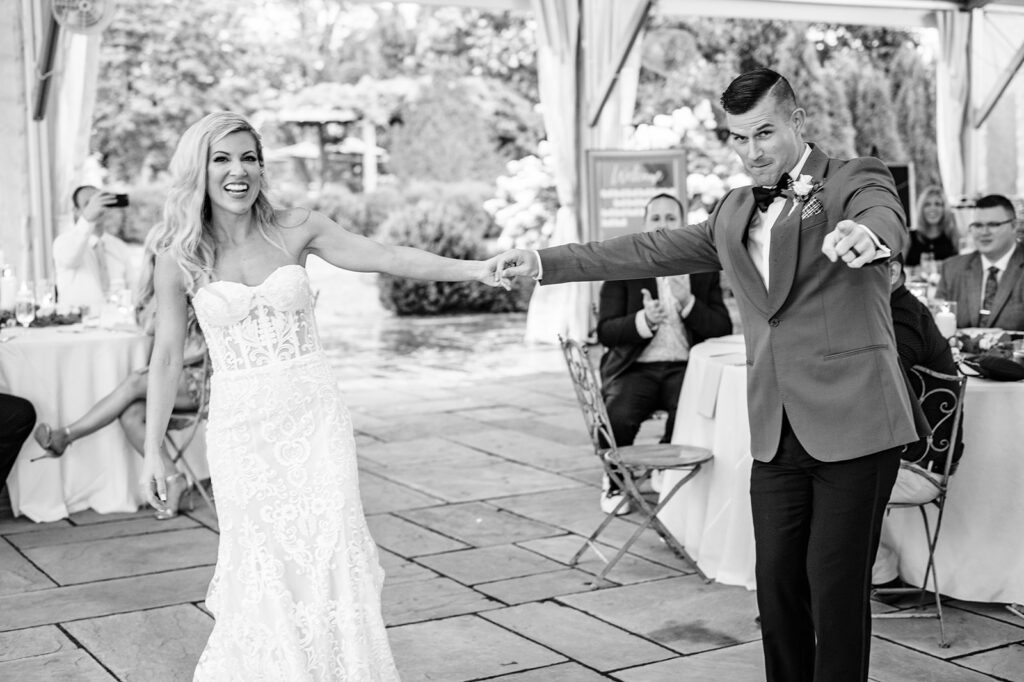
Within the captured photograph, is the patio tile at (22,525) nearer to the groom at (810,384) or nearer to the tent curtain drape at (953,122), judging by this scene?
the groom at (810,384)

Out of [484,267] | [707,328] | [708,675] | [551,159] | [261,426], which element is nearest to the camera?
[261,426]

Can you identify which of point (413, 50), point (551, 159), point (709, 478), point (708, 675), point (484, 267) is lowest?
point (708, 675)

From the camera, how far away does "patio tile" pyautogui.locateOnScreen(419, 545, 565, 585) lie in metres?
4.95

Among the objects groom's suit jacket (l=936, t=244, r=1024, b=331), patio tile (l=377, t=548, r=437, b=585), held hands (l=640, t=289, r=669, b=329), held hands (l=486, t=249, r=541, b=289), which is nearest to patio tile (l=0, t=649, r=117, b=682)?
patio tile (l=377, t=548, r=437, b=585)

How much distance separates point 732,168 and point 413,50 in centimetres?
1420

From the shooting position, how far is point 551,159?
39.7 feet

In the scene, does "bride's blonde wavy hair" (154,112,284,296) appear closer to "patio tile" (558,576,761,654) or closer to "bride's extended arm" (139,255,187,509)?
"bride's extended arm" (139,255,187,509)

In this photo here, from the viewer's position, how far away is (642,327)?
593 centimetres

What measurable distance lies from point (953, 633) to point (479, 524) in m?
2.28

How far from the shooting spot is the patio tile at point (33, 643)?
4.13 metres

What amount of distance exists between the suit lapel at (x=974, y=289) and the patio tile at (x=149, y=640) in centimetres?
432

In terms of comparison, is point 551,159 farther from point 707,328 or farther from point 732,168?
point 707,328

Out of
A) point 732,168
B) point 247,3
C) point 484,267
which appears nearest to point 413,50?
point 247,3

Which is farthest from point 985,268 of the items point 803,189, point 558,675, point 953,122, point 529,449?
point 953,122
